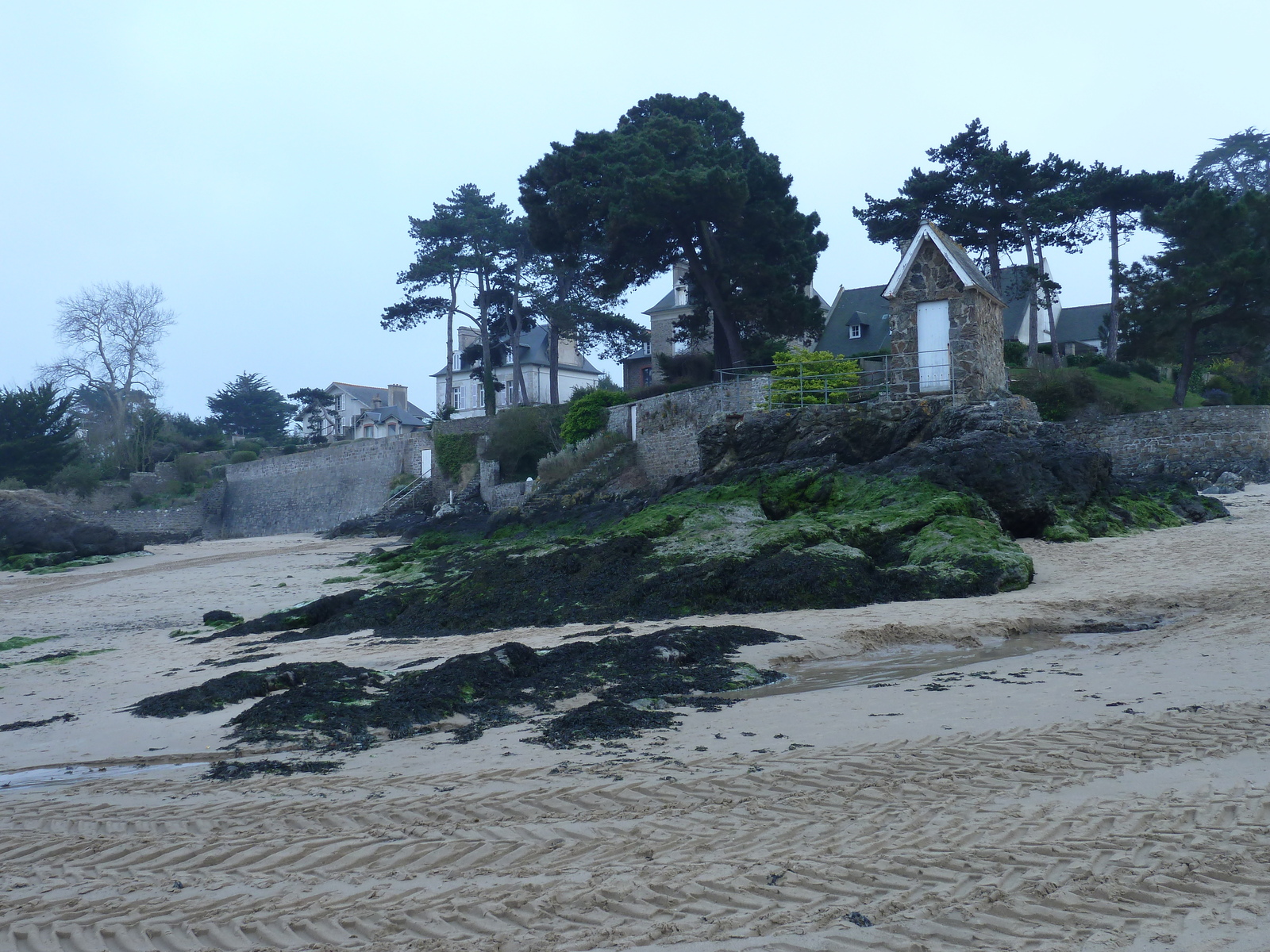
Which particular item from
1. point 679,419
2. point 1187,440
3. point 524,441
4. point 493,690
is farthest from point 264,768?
point 524,441

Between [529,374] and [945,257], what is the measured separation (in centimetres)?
3060

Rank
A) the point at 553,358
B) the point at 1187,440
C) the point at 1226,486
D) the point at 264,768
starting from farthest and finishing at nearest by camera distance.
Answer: the point at 553,358 → the point at 1187,440 → the point at 1226,486 → the point at 264,768

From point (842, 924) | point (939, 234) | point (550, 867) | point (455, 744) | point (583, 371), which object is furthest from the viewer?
point (583, 371)

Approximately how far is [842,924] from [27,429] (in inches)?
1913

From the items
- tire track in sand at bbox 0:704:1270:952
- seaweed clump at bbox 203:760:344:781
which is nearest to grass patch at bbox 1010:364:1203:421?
tire track in sand at bbox 0:704:1270:952

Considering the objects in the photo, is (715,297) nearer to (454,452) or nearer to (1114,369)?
(454,452)

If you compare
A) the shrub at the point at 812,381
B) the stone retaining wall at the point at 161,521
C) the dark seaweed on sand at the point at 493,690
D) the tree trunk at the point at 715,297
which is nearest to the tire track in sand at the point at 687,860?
the dark seaweed on sand at the point at 493,690

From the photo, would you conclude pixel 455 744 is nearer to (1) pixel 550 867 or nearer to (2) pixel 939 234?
(1) pixel 550 867

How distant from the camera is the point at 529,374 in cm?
4903

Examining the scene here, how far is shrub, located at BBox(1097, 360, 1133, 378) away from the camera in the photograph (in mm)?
30453

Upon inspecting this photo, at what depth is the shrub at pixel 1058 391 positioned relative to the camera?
25969 millimetres

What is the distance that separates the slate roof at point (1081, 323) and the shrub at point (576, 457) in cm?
2791

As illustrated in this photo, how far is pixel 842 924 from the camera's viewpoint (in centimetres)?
287

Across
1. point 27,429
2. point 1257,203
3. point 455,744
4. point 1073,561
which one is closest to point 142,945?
point 455,744
